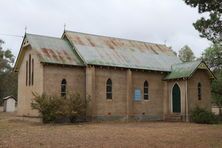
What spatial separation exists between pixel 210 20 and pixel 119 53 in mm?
20332

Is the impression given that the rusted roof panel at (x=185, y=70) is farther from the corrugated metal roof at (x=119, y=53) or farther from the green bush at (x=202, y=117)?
the green bush at (x=202, y=117)

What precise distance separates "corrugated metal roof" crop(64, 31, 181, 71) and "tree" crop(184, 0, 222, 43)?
16.5 meters

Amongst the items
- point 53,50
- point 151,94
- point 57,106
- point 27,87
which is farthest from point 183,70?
point 27,87

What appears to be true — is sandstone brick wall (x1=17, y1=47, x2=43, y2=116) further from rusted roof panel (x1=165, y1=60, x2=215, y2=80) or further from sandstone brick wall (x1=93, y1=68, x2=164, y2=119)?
rusted roof panel (x1=165, y1=60, x2=215, y2=80)

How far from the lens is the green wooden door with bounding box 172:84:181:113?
38219mm

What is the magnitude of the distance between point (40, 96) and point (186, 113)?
15.5 meters

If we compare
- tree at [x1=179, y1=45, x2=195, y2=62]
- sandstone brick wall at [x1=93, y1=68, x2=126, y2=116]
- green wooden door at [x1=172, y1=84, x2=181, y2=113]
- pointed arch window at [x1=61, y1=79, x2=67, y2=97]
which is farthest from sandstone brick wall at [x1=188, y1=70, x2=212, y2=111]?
tree at [x1=179, y1=45, x2=195, y2=62]

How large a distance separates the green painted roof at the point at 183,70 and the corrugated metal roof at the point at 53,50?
10.9m

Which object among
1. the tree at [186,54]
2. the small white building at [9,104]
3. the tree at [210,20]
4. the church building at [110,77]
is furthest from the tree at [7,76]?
the tree at [210,20]

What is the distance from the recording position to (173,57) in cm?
4462

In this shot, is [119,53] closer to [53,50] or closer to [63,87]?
[53,50]

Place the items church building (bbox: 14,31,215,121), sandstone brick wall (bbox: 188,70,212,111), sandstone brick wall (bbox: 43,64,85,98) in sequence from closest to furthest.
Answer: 1. sandstone brick wall (bbox: 43,64,85,98)
2. church building (bbox: 14,31,215,121)
3. sandstone brick wall (bbox: 188,70,212,111)

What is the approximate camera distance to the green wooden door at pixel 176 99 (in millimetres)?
38219

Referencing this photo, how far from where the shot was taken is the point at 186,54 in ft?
241
